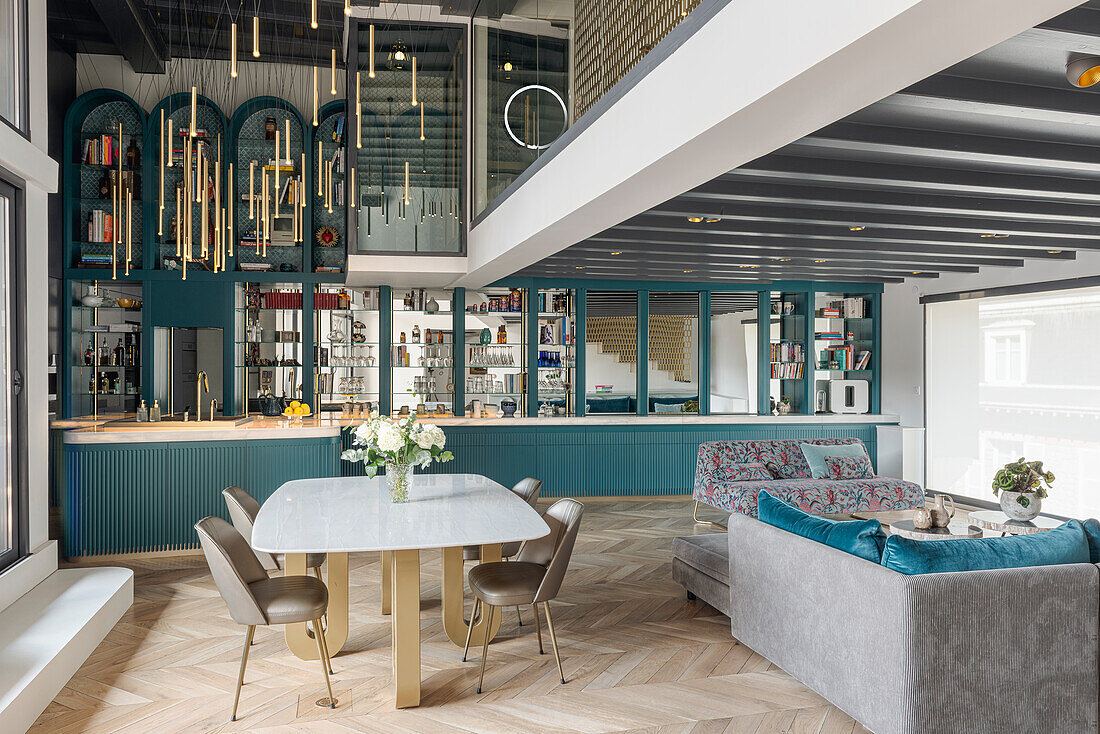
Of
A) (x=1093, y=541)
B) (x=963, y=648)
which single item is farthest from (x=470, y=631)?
(x=1093, y=541)

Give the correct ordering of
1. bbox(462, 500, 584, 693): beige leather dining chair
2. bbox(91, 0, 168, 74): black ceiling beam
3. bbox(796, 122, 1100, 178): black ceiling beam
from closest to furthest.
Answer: bbox(796, 122, 1100, 178): black ceiling beam
bbox(462, 500, 584, 693): beige leather dining chair
bbox(91, 0, 168, 74): black ceiling beam

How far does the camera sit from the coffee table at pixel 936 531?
537 cm

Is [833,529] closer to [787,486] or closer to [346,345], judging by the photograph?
[787,486]

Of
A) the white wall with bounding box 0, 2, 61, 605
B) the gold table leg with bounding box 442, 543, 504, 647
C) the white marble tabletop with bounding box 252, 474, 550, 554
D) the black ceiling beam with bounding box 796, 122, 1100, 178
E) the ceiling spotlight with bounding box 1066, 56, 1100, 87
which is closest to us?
the ceiling spotlight with bounding box 1066, 56, 1100, 87

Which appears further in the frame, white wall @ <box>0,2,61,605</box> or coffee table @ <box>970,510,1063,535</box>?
coffee table @ <box>970,510,1063,535</box>

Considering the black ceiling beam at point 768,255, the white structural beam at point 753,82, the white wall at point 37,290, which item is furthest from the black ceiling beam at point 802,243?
the white wall at point 37,290

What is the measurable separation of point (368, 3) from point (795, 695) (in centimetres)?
650

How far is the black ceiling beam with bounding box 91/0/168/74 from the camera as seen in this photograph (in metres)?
7.36

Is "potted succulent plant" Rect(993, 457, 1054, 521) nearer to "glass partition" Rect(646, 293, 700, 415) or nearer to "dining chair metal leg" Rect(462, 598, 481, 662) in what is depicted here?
"dining chair metal leg" Rect(462, 598, 481, 662)

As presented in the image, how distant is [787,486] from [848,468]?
98cm

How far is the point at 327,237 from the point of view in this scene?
920 centimetres

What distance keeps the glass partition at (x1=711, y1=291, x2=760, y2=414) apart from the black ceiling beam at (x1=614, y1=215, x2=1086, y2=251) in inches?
129

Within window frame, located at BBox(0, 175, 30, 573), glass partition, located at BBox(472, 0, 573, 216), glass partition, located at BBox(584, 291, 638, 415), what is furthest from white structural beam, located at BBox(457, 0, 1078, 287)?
glass partition, located at BBox(584, 291, 638, 415)

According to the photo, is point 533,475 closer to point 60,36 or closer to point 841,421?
point 841,421
